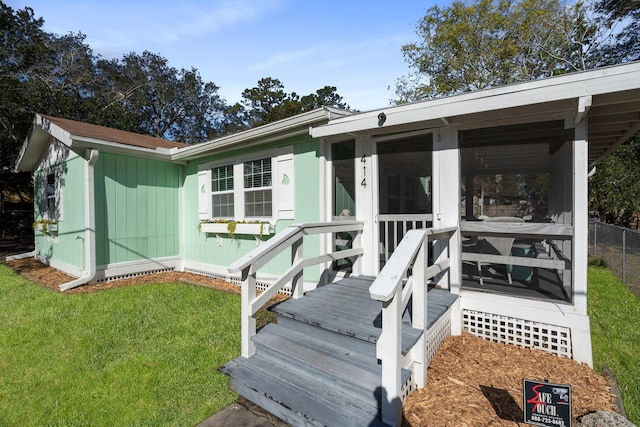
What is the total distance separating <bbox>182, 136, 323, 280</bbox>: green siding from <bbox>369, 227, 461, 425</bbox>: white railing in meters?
2.32

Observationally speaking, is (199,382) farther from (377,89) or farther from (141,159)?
(377,89)

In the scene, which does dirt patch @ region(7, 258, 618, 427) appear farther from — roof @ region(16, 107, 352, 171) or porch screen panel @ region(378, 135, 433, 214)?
roof @ region(16, 107, 352, 171)

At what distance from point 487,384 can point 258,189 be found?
451 centimetres

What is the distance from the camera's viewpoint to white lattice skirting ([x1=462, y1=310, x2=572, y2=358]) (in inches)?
124

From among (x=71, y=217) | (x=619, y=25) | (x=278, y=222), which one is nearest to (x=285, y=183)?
(x=278, y=222)

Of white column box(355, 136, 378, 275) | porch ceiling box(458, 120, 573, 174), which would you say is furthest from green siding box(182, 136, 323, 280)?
porch ceiling box(458, 120, 573, 174)

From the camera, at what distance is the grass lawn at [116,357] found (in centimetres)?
250

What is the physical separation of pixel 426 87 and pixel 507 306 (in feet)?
53.1

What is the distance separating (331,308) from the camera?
3.23m

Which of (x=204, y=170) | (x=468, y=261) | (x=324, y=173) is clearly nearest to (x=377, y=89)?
(x=204, y=170)

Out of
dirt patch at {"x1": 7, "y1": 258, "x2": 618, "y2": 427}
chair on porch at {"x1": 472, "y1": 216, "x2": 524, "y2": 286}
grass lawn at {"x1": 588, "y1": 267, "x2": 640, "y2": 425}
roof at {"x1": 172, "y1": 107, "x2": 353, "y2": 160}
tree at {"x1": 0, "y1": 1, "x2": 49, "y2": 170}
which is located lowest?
grass lawn at {"x1": 588, "y1": 267, "x2": 640, "y2": 425}

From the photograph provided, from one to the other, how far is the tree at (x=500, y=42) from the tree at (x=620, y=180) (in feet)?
13.6

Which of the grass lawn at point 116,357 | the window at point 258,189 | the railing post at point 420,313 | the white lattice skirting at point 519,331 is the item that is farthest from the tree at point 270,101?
the railing post at point 420,313

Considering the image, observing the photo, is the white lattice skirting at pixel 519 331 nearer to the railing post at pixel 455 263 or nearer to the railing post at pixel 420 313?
the railing post at pixel 455 263
